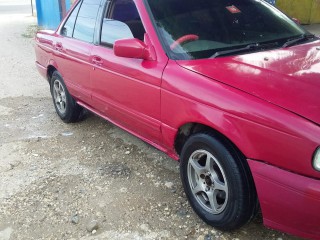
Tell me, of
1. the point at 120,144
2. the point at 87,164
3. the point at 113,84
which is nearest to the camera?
the point at 113,84

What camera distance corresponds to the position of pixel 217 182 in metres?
2.73

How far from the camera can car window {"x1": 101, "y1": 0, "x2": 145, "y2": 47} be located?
341 centimetres

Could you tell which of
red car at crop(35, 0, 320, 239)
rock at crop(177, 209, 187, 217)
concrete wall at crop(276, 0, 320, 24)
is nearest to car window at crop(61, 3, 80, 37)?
red car at crop(35, 0, 320, 239)

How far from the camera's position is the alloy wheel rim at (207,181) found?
8.94 ft

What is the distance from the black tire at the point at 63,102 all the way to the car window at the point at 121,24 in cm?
130

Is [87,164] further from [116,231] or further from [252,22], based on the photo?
[252,22]

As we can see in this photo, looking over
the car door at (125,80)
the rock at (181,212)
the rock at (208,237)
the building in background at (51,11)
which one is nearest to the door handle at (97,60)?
the car door at (125,80)

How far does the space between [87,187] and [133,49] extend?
134 cm

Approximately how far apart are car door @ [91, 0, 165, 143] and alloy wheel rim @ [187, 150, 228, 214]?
46 centimetres

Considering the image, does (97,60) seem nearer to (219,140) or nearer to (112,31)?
(112,31)

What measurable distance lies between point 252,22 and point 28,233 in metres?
2.55

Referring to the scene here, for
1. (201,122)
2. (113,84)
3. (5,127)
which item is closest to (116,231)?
(201,122)

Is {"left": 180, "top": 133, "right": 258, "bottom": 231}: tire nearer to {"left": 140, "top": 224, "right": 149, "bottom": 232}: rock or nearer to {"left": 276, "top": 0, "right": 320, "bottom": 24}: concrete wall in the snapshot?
{"left": 140, "top": 224, "right": 149, "bottom": 232}: rock

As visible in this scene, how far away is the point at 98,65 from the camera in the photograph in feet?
12.5
